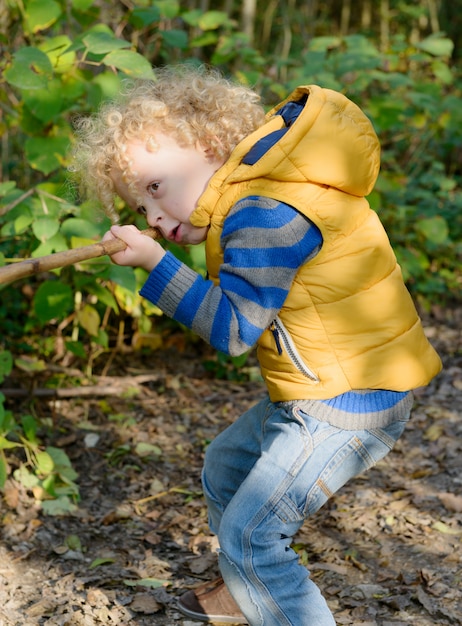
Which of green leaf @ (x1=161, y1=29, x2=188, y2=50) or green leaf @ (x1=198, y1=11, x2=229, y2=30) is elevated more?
green leaf @ (x1=161, y1=29, x2=188, y2=50)

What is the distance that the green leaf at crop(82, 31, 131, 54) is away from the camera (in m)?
2.52

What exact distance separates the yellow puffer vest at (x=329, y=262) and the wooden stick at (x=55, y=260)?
0.23m

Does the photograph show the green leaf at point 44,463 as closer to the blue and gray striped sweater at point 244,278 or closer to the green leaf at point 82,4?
the blue and gray striped sweater at point 244,278

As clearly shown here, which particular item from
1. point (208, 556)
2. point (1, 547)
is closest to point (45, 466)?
point (1, 547)

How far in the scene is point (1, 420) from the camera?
248 centimetres

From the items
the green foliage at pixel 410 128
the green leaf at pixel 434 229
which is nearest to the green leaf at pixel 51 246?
the green foliage at pixel 410 128

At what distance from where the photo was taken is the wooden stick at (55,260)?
57.9 inches

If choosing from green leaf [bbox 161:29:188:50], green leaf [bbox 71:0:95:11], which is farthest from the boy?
green leaf [bbox 161:29:188:50]

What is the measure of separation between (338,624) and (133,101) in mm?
Result: 1552

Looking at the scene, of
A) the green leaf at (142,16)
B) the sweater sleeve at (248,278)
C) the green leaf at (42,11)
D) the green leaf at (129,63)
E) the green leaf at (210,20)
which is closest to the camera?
the sweater sleeve at (248,278)

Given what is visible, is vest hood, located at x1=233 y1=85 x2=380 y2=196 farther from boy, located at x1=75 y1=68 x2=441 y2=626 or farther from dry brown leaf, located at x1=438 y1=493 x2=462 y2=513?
dry brown leaf, located at x1=438 y1=493 x2=462 y2=513

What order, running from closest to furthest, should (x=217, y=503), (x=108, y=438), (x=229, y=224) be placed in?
(x=229, y=224)
(x=217, y=503)
(x=108, y=438)

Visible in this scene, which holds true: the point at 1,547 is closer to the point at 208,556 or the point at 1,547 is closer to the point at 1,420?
the point at 1,420

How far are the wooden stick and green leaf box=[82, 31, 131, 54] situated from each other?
3.50 ft
